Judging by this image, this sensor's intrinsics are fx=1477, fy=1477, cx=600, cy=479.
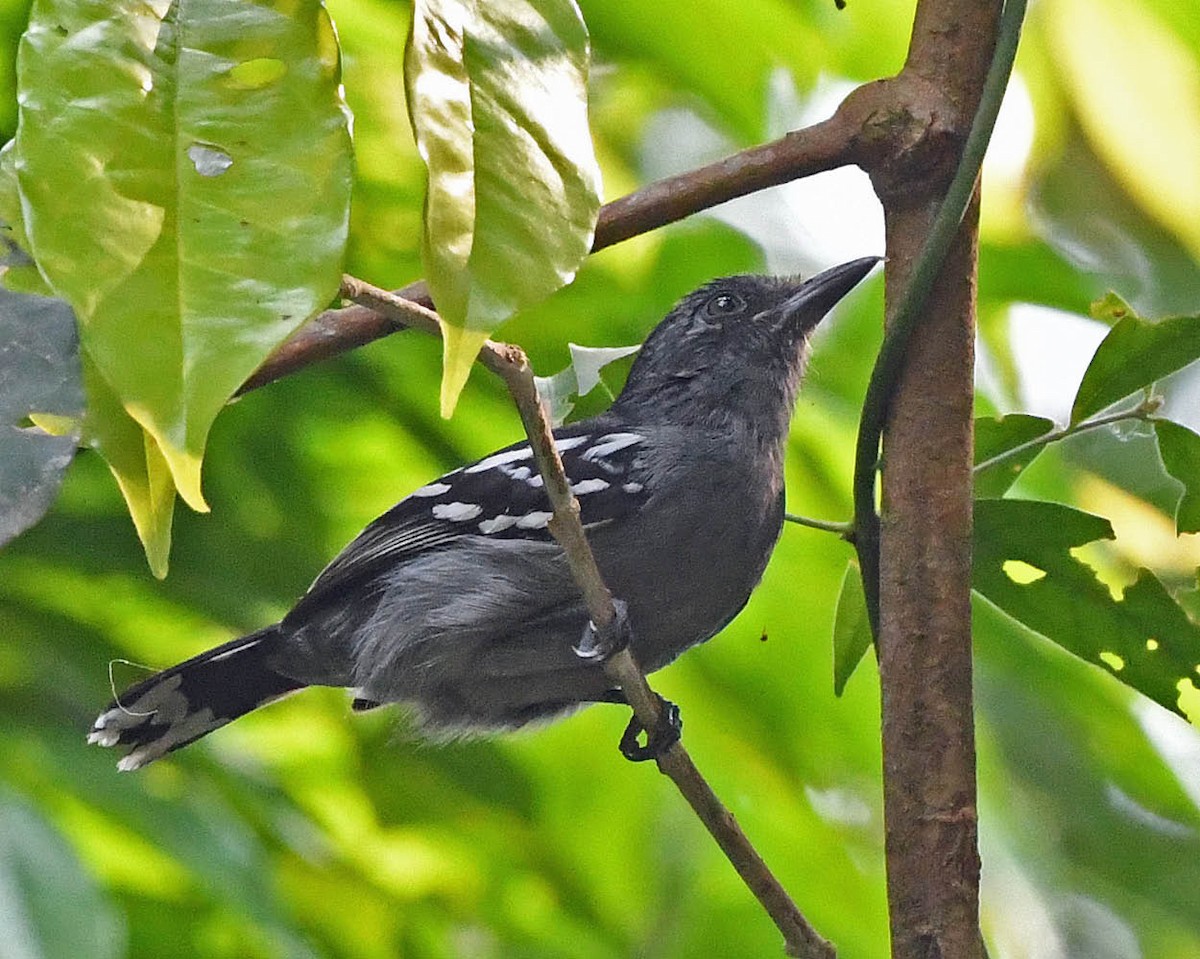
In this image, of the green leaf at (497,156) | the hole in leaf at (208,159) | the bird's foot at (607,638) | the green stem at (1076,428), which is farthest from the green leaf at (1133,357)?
the hole in leaf at (208,159)

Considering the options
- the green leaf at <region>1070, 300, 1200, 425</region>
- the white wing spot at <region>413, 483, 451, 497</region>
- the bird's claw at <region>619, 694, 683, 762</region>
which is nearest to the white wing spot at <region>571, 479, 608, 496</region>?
the white wing spot at <region>413, 483, 451, 497</region>

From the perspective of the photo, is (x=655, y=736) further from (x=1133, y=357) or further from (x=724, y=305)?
(x=724, y=305)

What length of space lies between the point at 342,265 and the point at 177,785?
185 cm

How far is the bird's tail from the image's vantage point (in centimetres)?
216

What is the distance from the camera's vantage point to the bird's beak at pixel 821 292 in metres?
2.19

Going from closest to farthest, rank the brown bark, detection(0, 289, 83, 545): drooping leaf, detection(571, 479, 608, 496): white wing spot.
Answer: detection(0, 289, 83, 545): drooping leaf → the brown bark → detection(571, 479, 608, 496): white wing spot

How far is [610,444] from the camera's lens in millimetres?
2389

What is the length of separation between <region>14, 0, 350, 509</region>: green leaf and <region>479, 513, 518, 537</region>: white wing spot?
1288mm

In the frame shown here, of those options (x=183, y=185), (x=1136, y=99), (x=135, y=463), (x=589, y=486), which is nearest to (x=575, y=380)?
(x=589, y=486)

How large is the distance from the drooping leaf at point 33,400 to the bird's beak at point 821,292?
1265mm

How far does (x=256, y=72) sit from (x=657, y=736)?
0.82m

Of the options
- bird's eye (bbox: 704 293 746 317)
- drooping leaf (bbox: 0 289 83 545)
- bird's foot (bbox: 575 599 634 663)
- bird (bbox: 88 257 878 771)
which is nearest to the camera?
drooping leaf (bbox: 0 289 83 545)

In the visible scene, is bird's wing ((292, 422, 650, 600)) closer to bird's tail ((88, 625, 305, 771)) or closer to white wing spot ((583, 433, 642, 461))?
white wing spot ((583, 433, 642, 461))

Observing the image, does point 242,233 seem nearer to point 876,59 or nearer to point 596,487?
point 596,487
